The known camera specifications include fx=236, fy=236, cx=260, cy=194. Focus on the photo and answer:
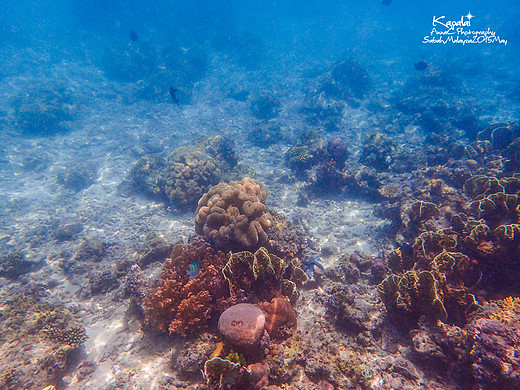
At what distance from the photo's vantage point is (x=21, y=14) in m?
49.5

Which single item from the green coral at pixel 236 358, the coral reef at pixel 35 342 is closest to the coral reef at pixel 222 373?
the green coral at pixel 236 358

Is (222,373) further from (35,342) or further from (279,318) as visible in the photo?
(35,342)

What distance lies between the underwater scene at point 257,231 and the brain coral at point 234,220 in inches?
1.8

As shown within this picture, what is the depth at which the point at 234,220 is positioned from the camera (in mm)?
5723

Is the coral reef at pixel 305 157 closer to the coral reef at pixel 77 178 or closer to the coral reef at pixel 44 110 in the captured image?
the coral reef at pixel 77 178

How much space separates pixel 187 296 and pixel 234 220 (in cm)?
197

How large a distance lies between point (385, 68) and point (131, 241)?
36.1m

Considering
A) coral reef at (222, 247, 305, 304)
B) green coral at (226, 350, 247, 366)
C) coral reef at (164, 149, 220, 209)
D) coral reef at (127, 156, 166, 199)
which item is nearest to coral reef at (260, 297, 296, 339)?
coral reef at (222, 247, 305, 304)

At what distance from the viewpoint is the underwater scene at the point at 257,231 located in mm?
3818

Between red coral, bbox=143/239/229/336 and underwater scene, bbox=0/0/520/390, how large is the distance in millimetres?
36

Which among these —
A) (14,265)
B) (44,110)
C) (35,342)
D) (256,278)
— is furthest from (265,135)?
(44,110)

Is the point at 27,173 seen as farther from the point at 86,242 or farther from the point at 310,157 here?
the point at 310,157

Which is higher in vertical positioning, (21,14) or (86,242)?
(21,14)

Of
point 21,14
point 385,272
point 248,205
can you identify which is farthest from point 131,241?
point 21,14
